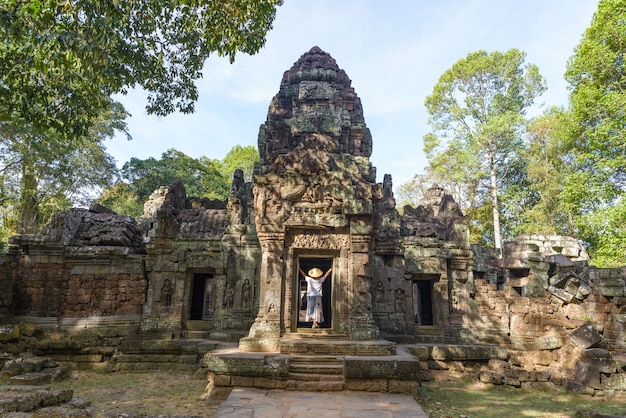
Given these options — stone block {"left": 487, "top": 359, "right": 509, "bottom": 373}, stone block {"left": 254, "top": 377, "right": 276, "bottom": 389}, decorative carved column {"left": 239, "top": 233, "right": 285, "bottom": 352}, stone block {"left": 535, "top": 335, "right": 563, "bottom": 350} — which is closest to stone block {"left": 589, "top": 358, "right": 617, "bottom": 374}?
stone block {"left": 535, "top": 335, "right": 563, "bottom": 350}

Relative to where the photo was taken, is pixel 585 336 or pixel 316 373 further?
pixel 585 336

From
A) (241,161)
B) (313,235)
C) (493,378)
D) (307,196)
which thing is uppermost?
(241,161)

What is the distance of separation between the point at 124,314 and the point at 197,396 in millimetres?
4745

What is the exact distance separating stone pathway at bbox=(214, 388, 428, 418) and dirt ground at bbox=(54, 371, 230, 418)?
811 mm

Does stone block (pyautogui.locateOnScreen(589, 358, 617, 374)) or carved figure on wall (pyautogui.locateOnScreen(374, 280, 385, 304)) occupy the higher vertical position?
carved figure on wall (pyautogui.locateOnScreen(374, 280, 385, 304))

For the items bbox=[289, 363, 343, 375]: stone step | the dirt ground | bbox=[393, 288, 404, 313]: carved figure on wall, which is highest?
bbox=[393, 288, 404, 313]: carved figure on wall

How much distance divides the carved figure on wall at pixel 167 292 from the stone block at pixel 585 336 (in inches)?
403

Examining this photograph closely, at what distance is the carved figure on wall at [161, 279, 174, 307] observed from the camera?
10.7 m

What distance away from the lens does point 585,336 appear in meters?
8.55

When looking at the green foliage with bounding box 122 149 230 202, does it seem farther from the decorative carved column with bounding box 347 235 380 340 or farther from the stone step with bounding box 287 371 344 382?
the stone step with bounding box 287 371 344 382

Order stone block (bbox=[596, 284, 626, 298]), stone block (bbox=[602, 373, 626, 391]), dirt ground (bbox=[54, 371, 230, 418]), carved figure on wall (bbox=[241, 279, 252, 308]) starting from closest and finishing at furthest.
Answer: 1. dirt ground (bbox=[54, 371, 230, 418])
2. stone block (bbox=[602, 373, 626, 391])
3. stone block (bbox=[596, 284, 626, 298])
4. carved figure on wall (bbox=[241, 279, 252, 308])

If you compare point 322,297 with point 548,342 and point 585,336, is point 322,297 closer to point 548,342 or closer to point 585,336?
point 548,342

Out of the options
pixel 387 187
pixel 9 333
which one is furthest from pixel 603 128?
pixel 9 333

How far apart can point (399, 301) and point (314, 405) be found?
5.67 metres
